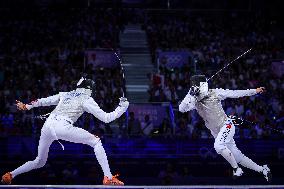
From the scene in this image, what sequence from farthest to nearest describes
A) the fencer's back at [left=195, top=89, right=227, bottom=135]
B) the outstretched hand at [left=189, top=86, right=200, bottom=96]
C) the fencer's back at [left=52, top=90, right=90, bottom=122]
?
the fencer's back at [left=195, top=89, right=227, bottom=135] < the outstretched hand at [left=189, top=86, right=200, bottom=96] < the fencer's back at [left=52, top=90, right=90, bottom=122]

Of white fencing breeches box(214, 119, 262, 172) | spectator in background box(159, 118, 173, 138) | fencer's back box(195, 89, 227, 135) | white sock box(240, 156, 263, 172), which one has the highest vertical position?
fencer's back box(195, 89, 227, 135)

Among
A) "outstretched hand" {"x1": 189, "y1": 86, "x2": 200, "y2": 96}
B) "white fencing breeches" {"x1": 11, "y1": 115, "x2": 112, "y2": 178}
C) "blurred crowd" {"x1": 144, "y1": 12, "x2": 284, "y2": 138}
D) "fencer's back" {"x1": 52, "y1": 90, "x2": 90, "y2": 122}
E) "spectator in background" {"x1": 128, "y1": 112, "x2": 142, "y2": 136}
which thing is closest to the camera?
"white fencing breeches" {"x1": 11, "y1": 115, "x2": 112, "y2": 178}

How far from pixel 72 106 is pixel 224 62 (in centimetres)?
1026

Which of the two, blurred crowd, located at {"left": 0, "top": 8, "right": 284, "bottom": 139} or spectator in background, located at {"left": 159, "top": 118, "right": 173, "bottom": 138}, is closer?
spectator in background, located at {"left": 159, "top": 118, "right": 173, "bottom": 138}

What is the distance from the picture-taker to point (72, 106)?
6.70 metres

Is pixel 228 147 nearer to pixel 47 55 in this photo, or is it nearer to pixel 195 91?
pixel 195 91

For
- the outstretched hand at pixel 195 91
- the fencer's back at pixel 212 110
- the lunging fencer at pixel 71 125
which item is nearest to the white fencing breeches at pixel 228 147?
the fencer's back at pixel 212 110

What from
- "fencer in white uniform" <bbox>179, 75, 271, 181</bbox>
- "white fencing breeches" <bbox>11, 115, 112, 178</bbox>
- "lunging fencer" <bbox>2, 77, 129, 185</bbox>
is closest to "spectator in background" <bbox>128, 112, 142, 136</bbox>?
"fencer in white uniform" <bbox>179, 75, 271, 181</bbox>

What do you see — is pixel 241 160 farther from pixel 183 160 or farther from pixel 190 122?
pixel 190 122

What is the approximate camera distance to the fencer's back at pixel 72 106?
667 cm

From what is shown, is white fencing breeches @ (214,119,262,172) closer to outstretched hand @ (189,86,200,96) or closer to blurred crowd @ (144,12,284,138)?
outstretched hand @ (189,86,200,96)

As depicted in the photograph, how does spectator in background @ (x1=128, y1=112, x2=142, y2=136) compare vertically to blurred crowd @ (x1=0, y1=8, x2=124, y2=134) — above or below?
below

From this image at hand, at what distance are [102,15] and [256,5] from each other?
7.48 metres

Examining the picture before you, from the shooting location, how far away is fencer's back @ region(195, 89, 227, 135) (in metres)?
7.20
